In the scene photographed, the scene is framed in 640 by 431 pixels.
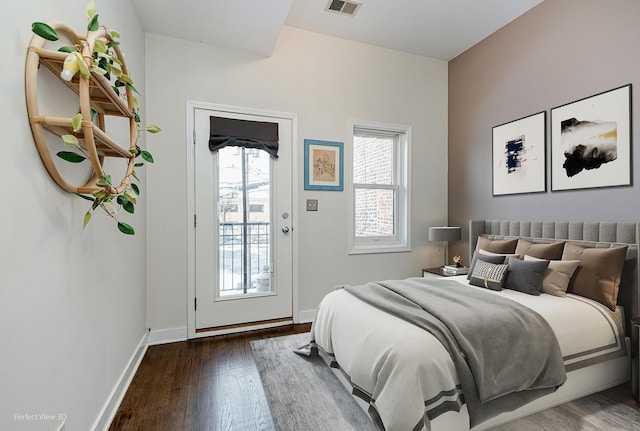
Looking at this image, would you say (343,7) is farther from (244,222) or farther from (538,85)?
(244,222)

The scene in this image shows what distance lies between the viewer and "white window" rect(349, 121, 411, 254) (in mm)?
3643

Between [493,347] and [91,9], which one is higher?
[91,9]

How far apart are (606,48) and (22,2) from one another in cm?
359

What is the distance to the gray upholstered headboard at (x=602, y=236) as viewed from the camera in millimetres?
2102

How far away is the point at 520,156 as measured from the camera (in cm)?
302

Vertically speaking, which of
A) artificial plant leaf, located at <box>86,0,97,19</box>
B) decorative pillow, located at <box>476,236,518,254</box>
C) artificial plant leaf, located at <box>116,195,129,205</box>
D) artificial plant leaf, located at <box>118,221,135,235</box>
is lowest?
decorative pillow, located at <box>476,236,518,254</box>

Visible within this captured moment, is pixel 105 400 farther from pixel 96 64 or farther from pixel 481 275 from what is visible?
pixel 481 275

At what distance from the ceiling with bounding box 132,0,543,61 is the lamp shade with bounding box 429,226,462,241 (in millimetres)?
2210

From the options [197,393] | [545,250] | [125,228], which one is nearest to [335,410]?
[197,393]

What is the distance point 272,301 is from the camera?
3.17 m

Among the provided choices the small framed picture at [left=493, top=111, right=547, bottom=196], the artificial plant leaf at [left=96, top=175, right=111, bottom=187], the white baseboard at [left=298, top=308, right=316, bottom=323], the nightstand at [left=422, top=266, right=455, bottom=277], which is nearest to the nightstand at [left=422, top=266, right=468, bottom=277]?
the nightstand at [left=422, top=266, right=455, bottom=277]

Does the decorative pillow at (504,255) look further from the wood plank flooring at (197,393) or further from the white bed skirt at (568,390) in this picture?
the wood plank flooring at (197,393)

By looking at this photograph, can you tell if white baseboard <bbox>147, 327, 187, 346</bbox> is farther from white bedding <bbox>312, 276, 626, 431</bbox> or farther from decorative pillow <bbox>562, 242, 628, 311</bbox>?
decorative pillow <bbox>562, 242, 628, 311</bbox>

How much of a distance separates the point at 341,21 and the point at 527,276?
297 centimetres
